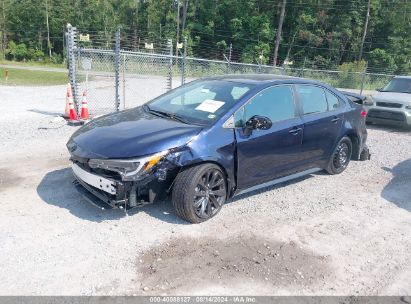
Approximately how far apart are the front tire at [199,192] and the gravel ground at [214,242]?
5.8 inches

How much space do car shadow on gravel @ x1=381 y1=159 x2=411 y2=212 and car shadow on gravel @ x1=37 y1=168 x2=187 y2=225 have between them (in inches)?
125

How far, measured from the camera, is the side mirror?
4605 millimetres

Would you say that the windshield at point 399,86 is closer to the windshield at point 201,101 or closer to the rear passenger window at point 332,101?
the rear passenger window at point 332,101

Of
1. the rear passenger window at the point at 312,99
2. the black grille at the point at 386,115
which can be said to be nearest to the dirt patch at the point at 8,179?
the rear passenger window at the point at 312,99

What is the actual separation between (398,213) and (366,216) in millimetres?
512

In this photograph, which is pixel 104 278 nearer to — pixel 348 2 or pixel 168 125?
pixel 168 125

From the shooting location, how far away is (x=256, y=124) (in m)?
4.61

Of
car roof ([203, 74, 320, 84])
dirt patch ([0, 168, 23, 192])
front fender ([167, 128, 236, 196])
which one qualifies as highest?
car roof ([203, 74, 320, 84])

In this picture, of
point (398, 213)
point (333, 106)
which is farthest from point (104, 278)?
point (333, 106)

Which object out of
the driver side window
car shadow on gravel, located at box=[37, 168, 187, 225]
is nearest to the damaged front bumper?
car shadow on gravel, located at box=[37, 168, 187, 225]

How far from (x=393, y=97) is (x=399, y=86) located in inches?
41.1

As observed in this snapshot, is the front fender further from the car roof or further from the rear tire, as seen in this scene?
the rear tire

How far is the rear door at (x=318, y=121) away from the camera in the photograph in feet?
17.9

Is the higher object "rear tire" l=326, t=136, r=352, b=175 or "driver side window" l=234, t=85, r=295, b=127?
"driver side window" l=234, t=85, r=295, b=127
